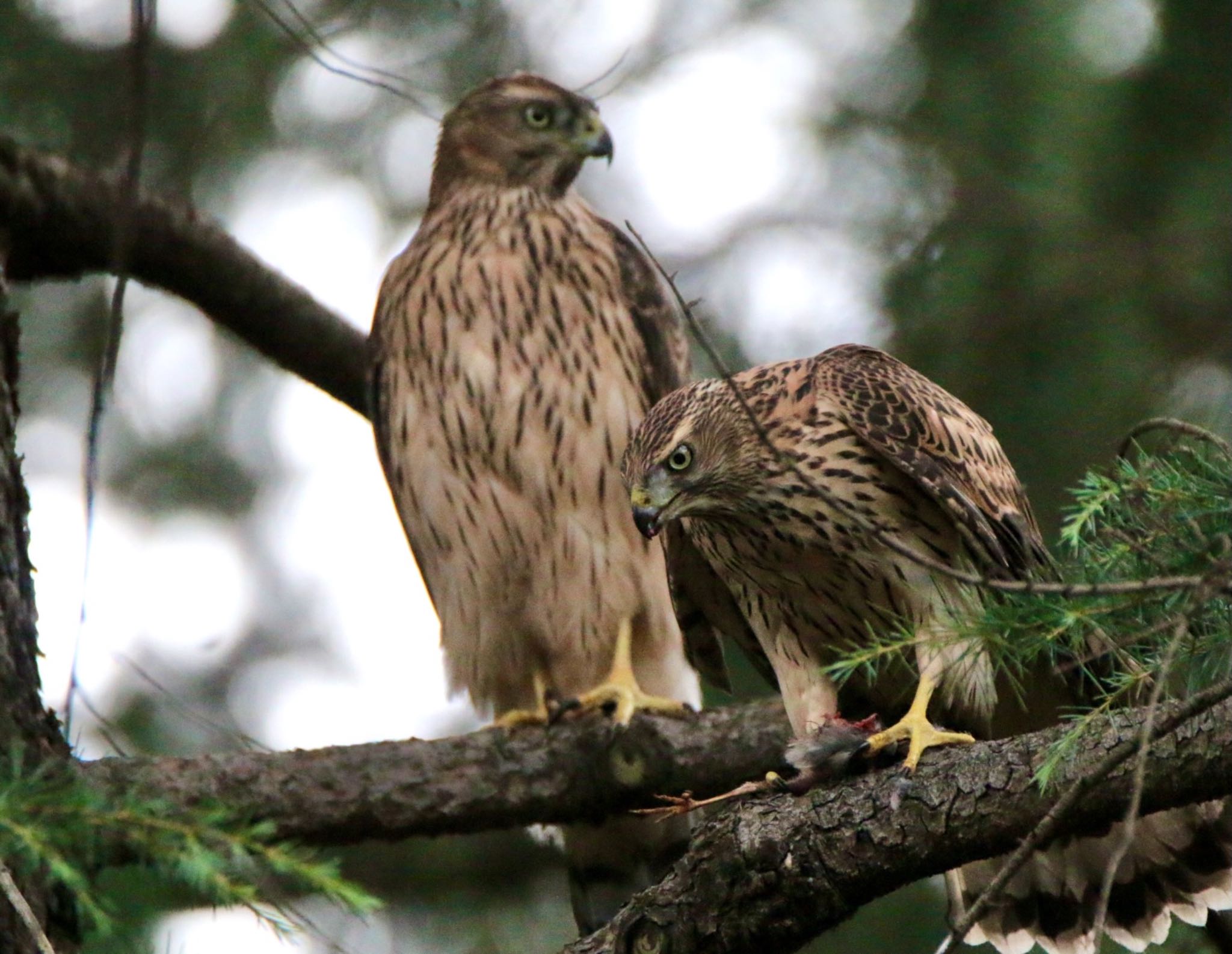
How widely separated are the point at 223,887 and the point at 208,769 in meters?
1.75

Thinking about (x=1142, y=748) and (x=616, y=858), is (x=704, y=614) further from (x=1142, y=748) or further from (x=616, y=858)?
(x=1142, y=748)

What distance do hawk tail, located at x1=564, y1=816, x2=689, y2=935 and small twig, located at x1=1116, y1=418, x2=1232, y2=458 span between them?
2.50m

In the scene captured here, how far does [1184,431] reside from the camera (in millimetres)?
2725

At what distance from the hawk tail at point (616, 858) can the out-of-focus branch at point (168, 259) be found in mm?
1718

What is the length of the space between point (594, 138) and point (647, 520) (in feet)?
7.75

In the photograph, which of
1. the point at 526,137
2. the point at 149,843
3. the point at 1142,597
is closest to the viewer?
the point at 1142,597

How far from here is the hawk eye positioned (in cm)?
380

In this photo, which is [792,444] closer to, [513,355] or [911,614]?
[911,614]

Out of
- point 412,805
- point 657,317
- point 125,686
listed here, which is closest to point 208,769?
point 412,805

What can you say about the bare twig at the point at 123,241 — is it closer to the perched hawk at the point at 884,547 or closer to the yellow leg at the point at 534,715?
the perched hawk at the point at 884,547

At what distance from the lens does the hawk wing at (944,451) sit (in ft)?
11.8

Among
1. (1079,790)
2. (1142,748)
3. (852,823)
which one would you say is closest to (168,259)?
(852,823)

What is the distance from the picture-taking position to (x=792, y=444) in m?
3.81

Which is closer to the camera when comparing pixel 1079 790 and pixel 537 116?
pixel 1079 790
